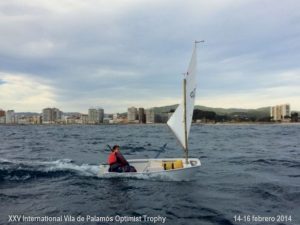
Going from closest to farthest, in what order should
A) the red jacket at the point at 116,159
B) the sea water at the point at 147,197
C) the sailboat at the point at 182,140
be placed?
the sea water at the point at 147,197, the sailboat at the point at 182,140, the red jacket at the point at 116,159

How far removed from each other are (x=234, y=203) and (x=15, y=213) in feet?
31.5

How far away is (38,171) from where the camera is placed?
26.2 meters

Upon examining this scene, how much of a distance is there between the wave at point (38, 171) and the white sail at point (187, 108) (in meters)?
5.99

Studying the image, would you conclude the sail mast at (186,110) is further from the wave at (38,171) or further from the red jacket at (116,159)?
the wave at (38,171)

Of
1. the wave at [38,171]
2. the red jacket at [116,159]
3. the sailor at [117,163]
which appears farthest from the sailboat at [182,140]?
the wave at [38,171]

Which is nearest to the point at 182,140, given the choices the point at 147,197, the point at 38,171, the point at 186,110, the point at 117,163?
the point at 186,110

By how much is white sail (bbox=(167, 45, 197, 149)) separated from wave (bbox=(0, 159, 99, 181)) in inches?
236

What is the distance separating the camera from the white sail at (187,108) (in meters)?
22.2

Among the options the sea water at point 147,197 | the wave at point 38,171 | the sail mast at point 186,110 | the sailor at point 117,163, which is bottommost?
the sea water at point 147,197

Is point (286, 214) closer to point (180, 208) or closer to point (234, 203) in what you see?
point (234, 203)

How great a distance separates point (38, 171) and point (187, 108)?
37.5 feet

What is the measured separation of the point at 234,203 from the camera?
17.3m

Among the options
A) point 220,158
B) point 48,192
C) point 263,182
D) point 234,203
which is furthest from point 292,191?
point 220,158

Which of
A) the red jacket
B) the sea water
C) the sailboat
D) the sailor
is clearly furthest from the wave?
the sailboat
